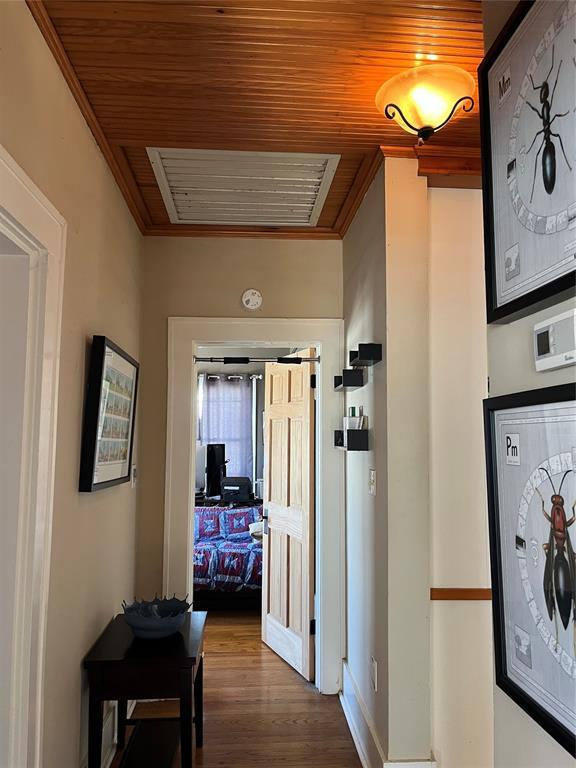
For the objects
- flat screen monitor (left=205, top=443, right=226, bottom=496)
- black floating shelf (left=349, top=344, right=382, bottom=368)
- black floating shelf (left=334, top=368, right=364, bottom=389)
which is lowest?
flat screen monitor (left=205, top=443, right=226, bottom=496)

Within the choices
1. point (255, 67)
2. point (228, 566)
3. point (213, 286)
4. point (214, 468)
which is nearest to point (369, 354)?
point (255, 67)

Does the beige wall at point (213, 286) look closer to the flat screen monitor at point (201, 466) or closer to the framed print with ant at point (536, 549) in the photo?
the framed print with ant at point (536, 549)

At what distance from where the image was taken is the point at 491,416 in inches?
46.9

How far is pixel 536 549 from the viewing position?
101cm

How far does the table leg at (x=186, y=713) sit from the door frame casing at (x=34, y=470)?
63cm

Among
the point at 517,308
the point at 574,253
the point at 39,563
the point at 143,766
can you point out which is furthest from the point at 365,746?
the point at 574,253

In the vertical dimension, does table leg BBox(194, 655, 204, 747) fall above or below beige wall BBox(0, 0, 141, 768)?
below

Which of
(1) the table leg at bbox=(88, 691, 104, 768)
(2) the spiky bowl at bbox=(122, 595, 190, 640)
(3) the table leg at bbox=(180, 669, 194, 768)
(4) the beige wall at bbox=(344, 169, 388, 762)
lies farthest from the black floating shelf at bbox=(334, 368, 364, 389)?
(1) the table leg at bbox=(88, 691, 104, 768)

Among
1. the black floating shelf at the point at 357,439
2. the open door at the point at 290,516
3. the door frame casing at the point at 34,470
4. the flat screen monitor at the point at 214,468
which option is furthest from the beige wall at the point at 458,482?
the flat screen monitor at the point at 214,468

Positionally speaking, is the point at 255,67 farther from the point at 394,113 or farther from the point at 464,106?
the point at 464,106

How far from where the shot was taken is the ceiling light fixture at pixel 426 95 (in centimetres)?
176

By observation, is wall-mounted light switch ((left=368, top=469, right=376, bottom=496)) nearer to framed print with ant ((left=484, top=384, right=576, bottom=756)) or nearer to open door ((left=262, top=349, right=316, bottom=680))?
open door ((left=262, top=349, right=316, bottom=680))

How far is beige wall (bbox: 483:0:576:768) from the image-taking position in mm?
985

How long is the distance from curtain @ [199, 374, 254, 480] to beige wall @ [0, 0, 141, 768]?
4565mm
